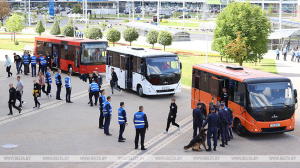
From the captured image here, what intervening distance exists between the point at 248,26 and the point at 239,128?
17.4 meters

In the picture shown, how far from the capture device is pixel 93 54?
27.7 m

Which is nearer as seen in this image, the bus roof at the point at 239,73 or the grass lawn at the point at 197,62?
the bus roof at the point at 239,73

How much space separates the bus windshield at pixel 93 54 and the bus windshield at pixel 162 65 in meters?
7.56

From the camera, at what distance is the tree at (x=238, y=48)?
29.7m

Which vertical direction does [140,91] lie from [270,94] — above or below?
below

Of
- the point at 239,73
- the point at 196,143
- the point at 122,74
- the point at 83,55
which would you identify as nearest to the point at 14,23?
the point at 83,55

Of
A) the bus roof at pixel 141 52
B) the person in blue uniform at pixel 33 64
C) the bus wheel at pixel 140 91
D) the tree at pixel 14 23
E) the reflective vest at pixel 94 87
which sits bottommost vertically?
the bus wheel at pixel 140 91

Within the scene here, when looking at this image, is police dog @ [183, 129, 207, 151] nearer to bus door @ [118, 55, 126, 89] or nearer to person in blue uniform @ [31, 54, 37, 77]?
bus door @ [118, 55, 126, 89]

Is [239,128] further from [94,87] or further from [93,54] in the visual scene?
[93,54]

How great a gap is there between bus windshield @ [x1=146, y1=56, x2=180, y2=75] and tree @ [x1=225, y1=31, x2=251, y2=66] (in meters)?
9.65

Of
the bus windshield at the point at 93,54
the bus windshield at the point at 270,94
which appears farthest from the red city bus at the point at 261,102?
the bus windshield at the point at 93,54

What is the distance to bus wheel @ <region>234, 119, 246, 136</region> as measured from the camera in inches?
572

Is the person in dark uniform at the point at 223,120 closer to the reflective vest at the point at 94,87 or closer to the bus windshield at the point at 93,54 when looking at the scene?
the reflective vest at the point at 94,87

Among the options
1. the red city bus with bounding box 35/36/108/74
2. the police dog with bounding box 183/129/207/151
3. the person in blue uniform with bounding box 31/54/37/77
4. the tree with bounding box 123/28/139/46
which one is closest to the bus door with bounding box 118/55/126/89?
the red city bus with bounding box 35/36/108/74
